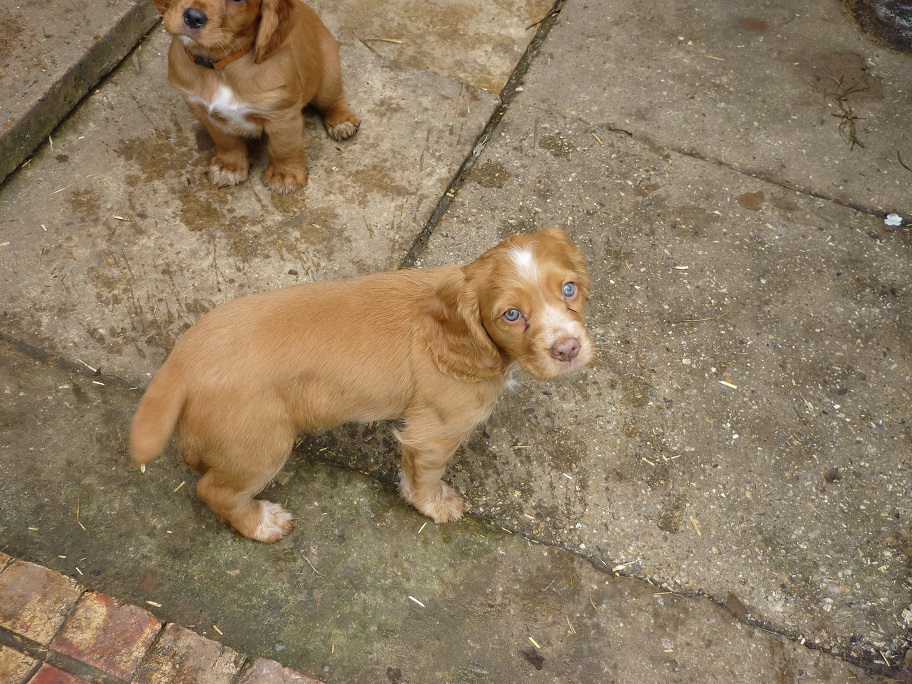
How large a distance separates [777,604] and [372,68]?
422 centimetres

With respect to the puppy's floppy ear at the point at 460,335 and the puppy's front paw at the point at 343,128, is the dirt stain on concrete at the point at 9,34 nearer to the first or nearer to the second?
the puppy's front paw at the point at 343,128

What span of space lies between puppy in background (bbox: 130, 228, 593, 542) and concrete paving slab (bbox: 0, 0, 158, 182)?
2531mm

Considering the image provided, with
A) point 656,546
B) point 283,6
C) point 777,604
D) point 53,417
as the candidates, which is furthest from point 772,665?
point 283,6

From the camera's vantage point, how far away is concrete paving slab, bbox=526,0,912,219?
4781mm

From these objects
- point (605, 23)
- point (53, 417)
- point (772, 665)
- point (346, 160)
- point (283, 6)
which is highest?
point (283, 6)

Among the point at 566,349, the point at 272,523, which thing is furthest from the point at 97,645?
the point at 566,349

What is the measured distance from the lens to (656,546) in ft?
11.4

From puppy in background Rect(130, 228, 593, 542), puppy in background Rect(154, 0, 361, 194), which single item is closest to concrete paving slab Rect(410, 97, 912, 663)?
puppy in background Rect(130, 228, 593, 542)

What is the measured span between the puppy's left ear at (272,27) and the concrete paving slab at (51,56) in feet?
5.45

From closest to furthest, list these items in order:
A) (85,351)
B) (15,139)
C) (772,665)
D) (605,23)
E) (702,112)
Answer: (772,665) → (85,351) → (15,139) → (702,112) → (605,23)

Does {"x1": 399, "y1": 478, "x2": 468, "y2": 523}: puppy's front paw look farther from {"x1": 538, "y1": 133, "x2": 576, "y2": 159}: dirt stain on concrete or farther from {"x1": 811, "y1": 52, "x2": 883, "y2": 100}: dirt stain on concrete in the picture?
{"x1": 811, "y1": 52, "x2": 883, "y2": 100}: dirt stain on concrete

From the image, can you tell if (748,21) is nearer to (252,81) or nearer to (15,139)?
(252,81)

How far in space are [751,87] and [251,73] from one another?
355 cm

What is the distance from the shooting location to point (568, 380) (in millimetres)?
3896
